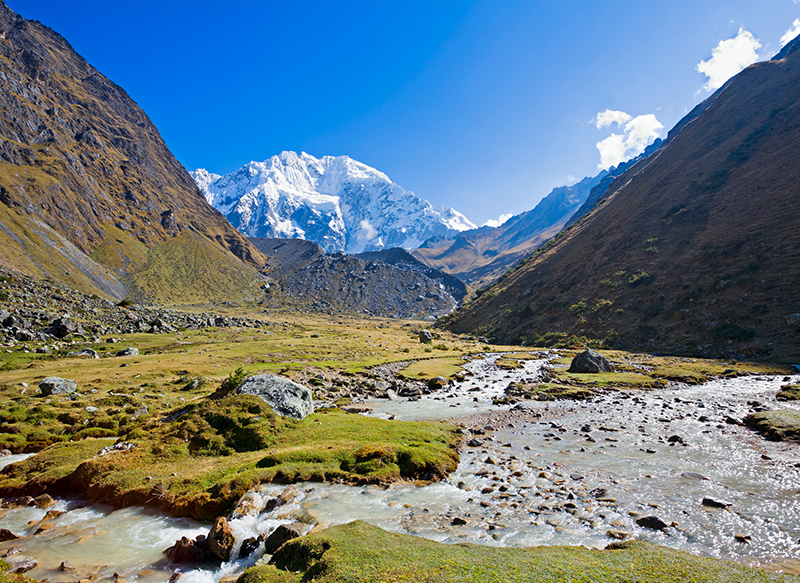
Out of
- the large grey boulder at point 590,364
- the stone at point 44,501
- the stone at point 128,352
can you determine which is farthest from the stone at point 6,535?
the large grey boulder at point 590,364

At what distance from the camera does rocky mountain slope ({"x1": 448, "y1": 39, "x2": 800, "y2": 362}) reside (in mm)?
60062

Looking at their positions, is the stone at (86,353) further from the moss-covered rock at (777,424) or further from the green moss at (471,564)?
the moss-covered rock at (777,424)

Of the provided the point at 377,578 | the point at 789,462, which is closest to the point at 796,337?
the point at 789,462

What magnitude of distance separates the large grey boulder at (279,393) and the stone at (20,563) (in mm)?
13056

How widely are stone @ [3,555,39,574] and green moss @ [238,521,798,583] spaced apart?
8.02 metres

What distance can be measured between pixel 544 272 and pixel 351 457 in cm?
11886

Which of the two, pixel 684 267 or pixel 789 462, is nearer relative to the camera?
pixel 789 462

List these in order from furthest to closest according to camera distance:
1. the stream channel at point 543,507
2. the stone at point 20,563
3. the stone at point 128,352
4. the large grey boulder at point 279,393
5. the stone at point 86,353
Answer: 1. the stone at point 128,352
2. the stone at point 86,353
3. the large grey boulder at point 279,393
4. the stream channel at point 543,507
5. the stone at point 20,563

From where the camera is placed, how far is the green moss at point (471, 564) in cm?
885

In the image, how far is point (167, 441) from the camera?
798 inches

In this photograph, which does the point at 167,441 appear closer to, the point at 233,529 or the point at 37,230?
the point at 233,529

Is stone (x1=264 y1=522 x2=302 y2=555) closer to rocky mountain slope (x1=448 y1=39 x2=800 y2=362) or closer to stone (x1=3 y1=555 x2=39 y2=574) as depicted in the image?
stone (x1=3 y1=555 x2=39 y2=574)

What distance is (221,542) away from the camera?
40.0 ft

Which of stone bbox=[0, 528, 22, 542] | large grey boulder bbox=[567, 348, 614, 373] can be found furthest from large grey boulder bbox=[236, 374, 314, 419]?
large grey boulder bbox=[567, 348, 614, 373]
